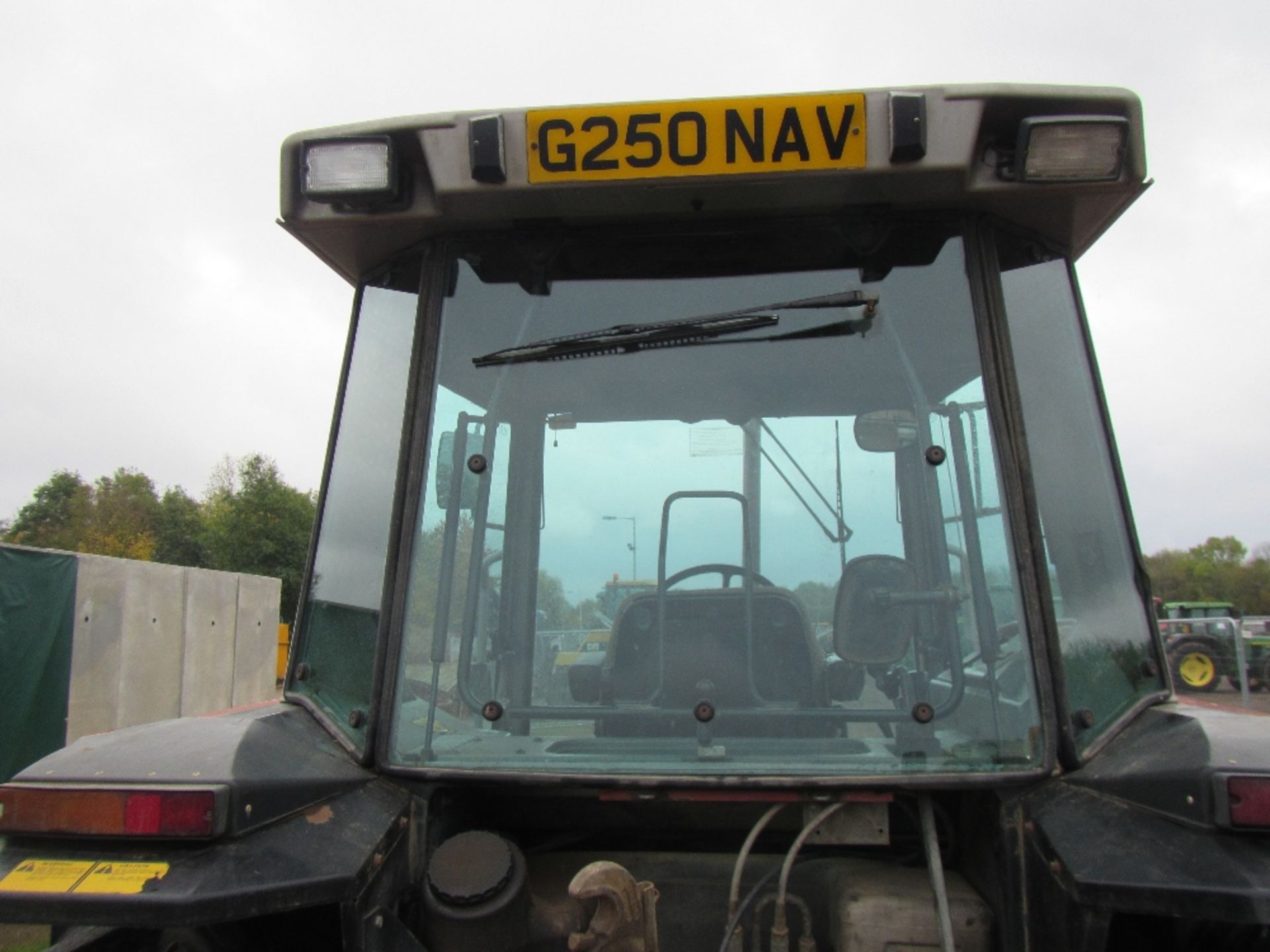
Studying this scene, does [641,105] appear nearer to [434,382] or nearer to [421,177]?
[421,177]

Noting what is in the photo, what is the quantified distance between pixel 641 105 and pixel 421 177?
514 mm

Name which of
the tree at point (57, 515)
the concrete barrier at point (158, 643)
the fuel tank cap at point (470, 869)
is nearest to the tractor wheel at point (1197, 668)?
the concrete barrier at point (158, 643)

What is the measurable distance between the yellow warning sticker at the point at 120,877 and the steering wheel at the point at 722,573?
3.61 ft

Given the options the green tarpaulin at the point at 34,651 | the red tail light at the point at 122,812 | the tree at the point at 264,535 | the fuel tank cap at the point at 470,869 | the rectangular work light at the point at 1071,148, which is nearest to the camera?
the red tail light at the point at 122,812

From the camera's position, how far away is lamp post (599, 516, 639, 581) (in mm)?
2113

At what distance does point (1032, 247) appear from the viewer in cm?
220

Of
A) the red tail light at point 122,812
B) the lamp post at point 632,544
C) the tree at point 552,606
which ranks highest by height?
the lamp post at point 632,544

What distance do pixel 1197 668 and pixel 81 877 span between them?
1700 cm

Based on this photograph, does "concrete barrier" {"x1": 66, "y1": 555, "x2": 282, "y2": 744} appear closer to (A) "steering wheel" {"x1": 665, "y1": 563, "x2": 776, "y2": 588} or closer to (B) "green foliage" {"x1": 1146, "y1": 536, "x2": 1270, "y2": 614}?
(A) "steering wheel" {"x1": 665, "y1": 563, "x2": 776, "y2": 588}

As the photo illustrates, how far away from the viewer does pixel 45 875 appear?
155 centimetres

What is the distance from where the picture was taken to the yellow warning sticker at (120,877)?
152 centimetres

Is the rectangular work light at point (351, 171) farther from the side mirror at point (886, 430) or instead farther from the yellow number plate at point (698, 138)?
the side mirror at point (886, 430)

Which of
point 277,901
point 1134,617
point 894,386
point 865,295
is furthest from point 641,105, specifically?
point 277,901

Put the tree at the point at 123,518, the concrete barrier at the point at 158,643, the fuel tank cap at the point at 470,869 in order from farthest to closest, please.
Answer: the tree at the point at 123,518 < the concrete barrier at the point at 158,643 < the fuel tank cap at the point at 470,869
